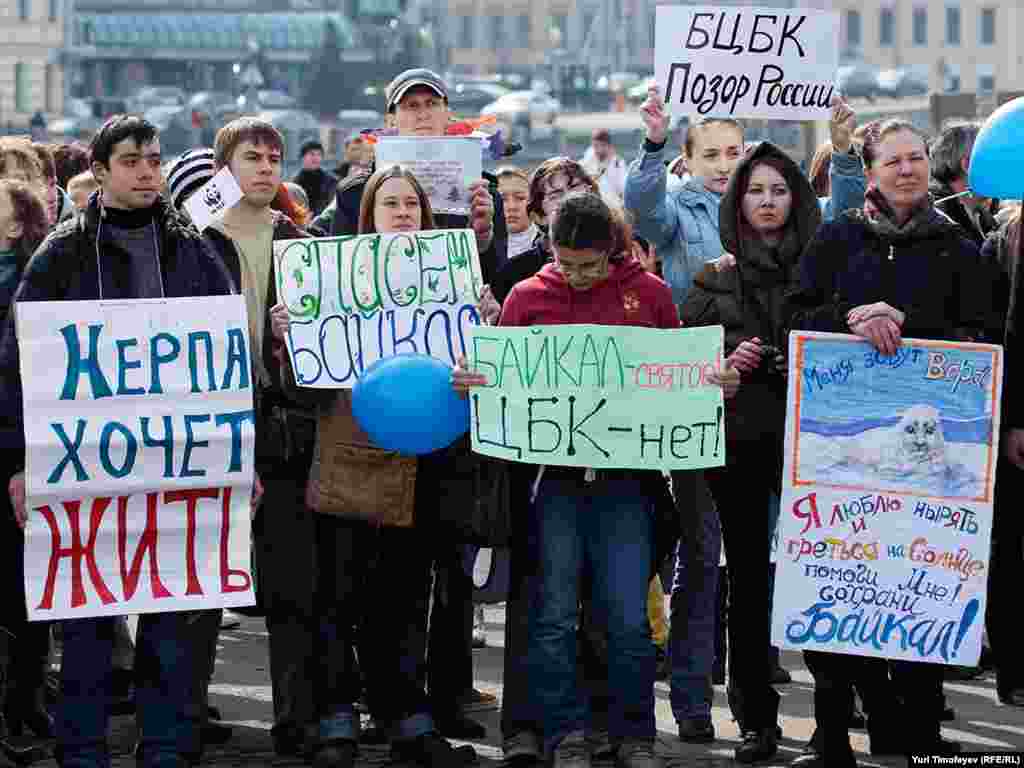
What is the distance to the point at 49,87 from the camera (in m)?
102

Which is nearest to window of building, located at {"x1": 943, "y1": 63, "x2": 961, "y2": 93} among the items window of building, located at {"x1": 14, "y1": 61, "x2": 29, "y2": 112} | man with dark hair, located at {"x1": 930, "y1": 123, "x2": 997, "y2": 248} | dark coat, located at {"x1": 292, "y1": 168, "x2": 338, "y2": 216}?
window of building, located at {"x1": 14, "y1": 61, "x2": 29, "y2": 112}

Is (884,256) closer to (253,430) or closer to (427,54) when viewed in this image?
(253,430)

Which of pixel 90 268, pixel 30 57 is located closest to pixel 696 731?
pixel 90 268

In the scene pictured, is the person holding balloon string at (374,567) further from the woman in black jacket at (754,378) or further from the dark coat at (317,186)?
the dark coat at (317,186)

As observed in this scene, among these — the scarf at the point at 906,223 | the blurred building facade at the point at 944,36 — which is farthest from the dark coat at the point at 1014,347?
the blurred building facade at the point at 944,36

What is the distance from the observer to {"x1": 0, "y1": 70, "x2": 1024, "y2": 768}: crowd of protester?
6.82m

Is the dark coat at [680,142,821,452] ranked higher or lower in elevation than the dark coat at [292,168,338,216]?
lower

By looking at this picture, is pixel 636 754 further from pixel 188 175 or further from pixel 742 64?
pixel 742 64

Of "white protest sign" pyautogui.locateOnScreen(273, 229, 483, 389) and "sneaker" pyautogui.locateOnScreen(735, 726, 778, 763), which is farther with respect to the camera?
"white protest sign" pyautogui.locateOnScreen(273, 229, 483, 389)

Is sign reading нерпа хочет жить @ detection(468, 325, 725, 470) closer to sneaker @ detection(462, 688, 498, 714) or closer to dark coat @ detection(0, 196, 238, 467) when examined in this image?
dark coat @ detection(0, 196, 238, 467)

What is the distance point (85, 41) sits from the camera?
10838 cm

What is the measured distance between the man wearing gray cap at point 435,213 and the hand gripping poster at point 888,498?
135cm

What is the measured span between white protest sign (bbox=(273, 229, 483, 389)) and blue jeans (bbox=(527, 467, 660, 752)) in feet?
1.98

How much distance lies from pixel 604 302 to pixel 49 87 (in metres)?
97.6
